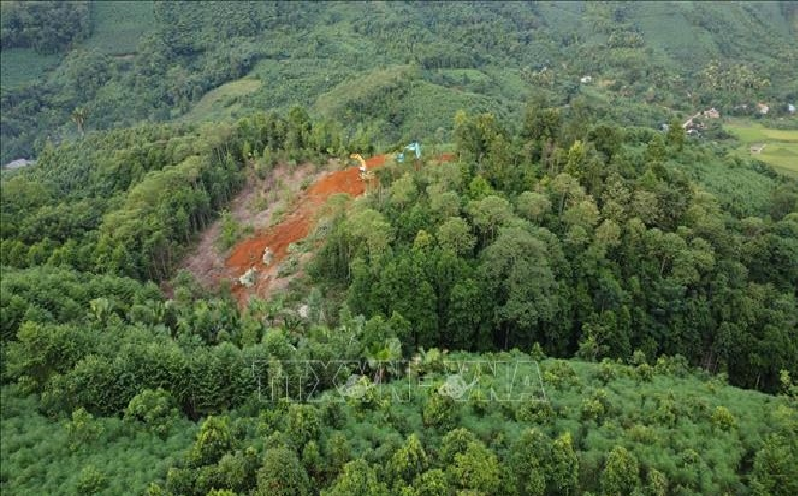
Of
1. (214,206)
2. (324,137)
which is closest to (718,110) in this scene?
(324,137)

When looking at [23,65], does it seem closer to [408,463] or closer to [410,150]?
[410,150]

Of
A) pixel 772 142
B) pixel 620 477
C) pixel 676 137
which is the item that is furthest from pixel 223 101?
pixel 620 477

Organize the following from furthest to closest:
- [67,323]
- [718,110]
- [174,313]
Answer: [718,110] < [174,313] < [67,323]

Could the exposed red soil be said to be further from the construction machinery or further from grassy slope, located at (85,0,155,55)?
grassy slope, located at (85,0,155,55)

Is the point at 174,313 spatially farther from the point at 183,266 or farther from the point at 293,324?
the point at 183,266

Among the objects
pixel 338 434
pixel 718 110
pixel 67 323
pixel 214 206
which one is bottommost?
pixel 718 110

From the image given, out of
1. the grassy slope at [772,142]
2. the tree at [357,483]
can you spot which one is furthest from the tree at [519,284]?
the grassy slope at [772,142]
